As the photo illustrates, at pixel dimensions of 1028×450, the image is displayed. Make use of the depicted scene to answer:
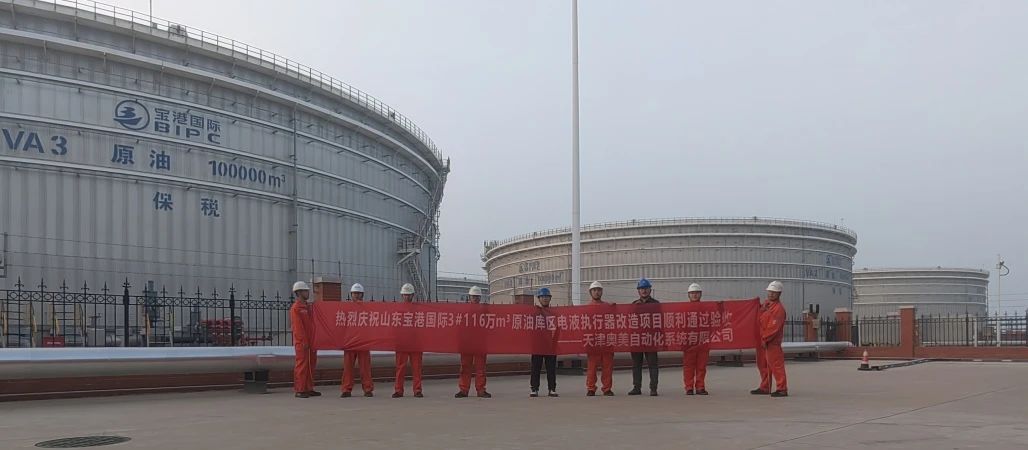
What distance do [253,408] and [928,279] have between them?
101278 millimetres

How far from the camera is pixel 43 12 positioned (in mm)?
27094

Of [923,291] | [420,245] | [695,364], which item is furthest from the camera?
[923,291]

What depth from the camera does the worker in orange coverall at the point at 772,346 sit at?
1296 centimetres

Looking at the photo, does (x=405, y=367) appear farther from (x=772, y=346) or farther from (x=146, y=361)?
(x=772, y=346)

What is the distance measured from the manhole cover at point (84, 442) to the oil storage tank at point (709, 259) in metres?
59.3

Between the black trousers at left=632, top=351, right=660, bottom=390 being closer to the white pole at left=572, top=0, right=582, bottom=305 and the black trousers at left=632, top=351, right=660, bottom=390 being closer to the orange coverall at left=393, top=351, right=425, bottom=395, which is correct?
the orange coverall at left=393, top=351, right=425, bottom=395

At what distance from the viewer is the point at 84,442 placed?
27.9 ft

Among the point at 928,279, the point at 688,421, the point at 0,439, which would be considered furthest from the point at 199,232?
the point at 928,279

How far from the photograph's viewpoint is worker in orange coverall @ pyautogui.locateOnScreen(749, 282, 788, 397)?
13.0 meters

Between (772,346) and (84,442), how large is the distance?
940 centimetres

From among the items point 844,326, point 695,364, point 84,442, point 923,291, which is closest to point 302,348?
point 84,442

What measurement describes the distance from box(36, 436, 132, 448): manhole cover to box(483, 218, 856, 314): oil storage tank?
195ft

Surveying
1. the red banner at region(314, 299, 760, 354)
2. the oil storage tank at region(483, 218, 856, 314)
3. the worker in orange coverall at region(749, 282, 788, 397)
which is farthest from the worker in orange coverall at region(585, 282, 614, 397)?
the oil storage tank at region(483, 218, 856, 314)

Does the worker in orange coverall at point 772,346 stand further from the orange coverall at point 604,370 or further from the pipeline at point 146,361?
the pipeline at point 146,361
